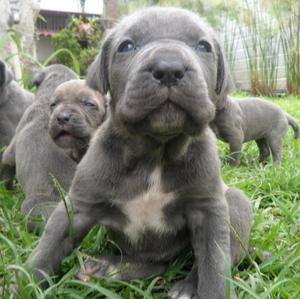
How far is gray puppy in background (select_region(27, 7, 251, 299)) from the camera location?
2.48m

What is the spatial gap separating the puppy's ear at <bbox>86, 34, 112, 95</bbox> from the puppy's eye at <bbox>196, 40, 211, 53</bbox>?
53 centimetres

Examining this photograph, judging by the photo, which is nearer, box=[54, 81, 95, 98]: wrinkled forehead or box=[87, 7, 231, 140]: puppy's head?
box=[87, 7, 231, 140]: puppy's head

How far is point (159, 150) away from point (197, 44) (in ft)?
1.97

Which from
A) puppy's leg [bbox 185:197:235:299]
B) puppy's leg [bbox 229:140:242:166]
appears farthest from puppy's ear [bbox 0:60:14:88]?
puppy's leg [bbox 185:197:235:299]

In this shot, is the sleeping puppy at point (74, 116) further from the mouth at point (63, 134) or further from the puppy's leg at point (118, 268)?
the puppy's leg at point (118, 268)

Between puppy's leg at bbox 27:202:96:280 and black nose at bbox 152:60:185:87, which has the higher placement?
black nose at bbox 152:60:185:87

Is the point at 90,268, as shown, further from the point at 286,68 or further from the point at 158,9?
the point at 286,68

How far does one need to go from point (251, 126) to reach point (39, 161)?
364 cm

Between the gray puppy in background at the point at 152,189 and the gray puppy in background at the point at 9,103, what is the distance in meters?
2.79

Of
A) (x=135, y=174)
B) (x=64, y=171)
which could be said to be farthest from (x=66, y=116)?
(x=135, y=174)

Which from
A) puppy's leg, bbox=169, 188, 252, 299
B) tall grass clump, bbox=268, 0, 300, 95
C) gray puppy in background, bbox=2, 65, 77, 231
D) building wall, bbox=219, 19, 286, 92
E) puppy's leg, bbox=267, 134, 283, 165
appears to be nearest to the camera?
puppy's leg, bbox=169, 188, 252, 299

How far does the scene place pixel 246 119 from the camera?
653 cm

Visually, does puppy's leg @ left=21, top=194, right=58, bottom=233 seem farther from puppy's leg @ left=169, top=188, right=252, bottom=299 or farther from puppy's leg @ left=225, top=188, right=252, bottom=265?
puppy's leg @ left=225, top=188, right=252, bottom=265

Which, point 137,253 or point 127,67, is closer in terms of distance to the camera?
point 127,67
